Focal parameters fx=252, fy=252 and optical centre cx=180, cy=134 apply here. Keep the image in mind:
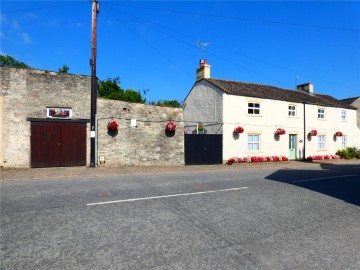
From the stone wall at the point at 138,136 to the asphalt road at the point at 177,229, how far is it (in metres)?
7.46

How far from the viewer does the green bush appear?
1030 inches

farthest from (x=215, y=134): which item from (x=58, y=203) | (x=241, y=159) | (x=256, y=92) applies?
(x=58, y=203)

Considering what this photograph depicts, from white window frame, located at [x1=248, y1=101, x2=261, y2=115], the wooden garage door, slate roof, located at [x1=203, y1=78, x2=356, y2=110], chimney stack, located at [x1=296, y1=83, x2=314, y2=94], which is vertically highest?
chimney stack, located at [x1=296, y1=83, x2=314, y2=94]

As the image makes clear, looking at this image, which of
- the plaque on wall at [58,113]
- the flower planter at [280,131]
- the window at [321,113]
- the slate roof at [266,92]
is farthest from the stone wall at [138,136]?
the window at [321,113]

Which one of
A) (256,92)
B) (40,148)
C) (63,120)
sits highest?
(256,92)

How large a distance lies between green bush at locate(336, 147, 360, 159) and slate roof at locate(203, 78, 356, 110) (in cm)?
459

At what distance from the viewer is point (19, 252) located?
11.6ft

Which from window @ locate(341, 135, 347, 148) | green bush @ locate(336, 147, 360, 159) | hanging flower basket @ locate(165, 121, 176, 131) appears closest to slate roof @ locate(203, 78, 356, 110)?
window @ locate(341, 135, 347, 148)

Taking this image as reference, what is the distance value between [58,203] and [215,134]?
13945 mm

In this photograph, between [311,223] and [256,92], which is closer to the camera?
[311,223]

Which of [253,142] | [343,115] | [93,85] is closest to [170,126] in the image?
[93,85]

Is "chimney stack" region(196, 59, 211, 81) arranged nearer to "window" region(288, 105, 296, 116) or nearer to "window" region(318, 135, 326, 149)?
"window" region(288, 105, 296, 116)

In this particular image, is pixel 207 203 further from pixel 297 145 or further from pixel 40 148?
pixel 297 145

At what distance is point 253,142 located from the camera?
68.6 ft
